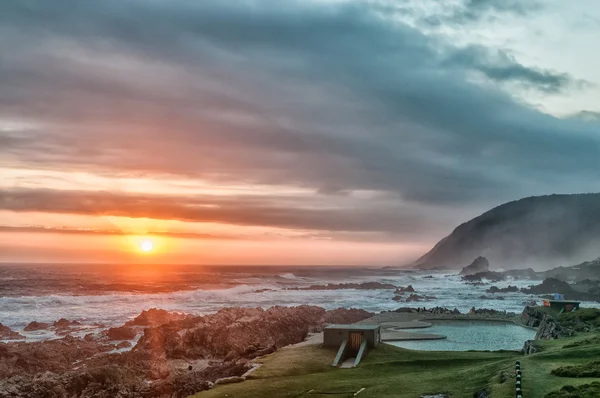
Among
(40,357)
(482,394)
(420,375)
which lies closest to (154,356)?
(40,357)

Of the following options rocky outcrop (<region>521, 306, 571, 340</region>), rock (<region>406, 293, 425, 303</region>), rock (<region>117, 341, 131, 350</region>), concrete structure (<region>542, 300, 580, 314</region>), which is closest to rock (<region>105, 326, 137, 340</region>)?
rock (<region>117, 341, 131, 350</region>)

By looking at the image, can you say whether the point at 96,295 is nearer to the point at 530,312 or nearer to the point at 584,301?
the point at 530,312

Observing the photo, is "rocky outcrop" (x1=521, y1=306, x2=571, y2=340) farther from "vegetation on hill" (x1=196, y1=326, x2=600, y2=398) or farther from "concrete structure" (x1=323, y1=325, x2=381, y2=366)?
"concrete structure" (x1=323, y1=325, x2=381, y2=366)

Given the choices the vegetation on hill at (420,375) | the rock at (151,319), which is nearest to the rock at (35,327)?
the rock at (151,319)

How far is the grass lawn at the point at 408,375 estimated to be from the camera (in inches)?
926

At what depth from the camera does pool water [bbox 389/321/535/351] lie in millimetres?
41375

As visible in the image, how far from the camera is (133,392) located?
2800 cm

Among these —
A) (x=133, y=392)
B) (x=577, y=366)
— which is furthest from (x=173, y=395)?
(x=577, y=366)

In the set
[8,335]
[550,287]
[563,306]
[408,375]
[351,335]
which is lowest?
[8,335]

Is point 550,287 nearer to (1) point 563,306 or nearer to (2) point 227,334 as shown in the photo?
(1) point 563,306

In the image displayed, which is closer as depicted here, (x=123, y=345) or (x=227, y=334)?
(x=227, y=334)

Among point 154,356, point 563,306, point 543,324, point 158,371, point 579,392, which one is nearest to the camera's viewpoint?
point 579,392

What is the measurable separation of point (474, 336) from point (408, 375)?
70.3ft

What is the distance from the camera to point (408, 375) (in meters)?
28.8
